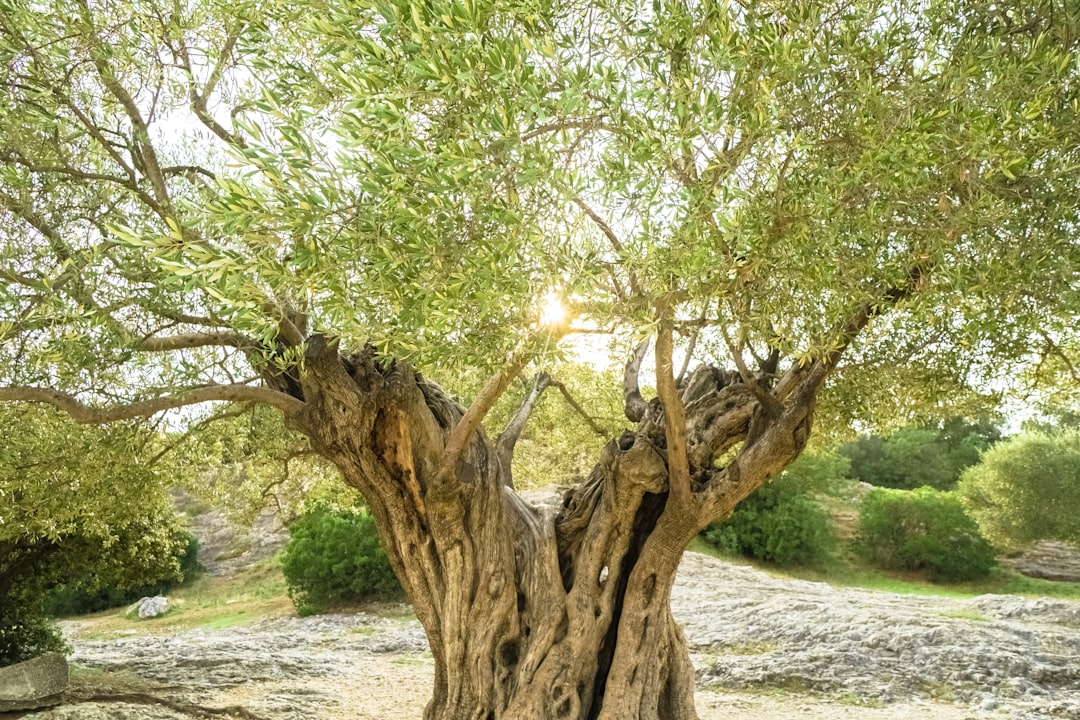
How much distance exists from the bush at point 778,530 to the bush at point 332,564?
41.2ft

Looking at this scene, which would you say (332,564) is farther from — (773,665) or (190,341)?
(190,341)

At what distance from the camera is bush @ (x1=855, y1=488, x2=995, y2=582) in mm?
26750

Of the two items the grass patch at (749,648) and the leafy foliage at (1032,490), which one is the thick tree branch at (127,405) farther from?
the leafy foliage at (1032,490)

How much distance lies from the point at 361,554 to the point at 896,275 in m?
18.2

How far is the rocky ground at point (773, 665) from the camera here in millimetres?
9820

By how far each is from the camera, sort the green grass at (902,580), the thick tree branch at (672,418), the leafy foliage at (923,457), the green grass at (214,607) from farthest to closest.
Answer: the leafy foliage at (923,457) < the green grass at (902,580) < the green grass at (214,607) < the thick tree branch at (672,418)

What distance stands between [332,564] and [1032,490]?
2267cm

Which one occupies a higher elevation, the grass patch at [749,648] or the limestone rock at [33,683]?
the grass patch at [749,648]

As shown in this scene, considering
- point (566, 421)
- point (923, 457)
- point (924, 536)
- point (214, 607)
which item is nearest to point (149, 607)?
point (214, 607)

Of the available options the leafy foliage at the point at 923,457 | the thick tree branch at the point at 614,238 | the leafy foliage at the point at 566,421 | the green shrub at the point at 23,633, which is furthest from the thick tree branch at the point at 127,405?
the leafy foliage at the point at 923,457

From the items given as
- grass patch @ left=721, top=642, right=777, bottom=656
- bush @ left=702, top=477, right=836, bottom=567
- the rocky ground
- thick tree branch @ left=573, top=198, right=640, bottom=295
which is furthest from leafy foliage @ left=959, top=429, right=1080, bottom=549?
thick tree branch @ left=573, top=198, right=640, bottom=295

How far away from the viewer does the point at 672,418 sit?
21.6 feet

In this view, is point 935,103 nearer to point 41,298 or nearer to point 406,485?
point 406,485

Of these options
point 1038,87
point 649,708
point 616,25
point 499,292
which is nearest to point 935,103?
point 1038,87
